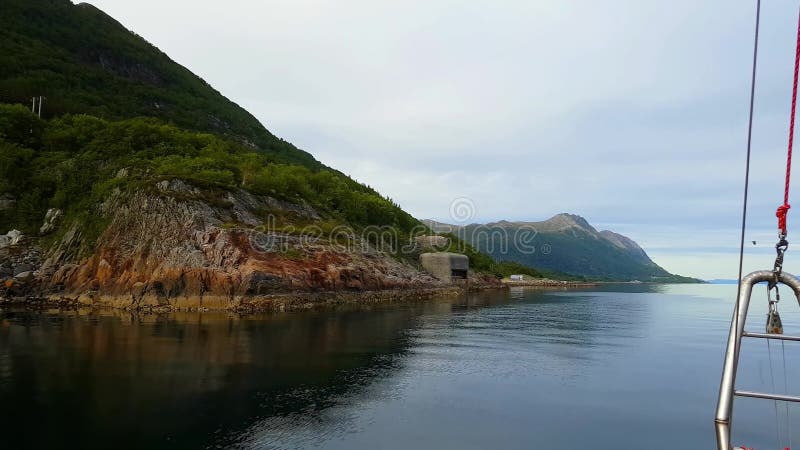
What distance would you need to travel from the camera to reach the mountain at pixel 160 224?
5816 centimetres

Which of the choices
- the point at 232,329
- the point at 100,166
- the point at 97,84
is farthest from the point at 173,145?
the point at 97,84

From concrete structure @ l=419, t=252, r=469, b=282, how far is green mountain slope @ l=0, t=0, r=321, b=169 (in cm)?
7800

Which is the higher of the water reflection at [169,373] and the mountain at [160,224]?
the mountain at [160,224]

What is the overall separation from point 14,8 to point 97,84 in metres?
42.7

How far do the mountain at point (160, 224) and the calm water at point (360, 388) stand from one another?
15236mm

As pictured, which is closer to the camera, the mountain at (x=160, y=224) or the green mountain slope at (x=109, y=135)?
the mountain at (x=160, y=224)

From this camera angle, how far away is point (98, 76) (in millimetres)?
144625

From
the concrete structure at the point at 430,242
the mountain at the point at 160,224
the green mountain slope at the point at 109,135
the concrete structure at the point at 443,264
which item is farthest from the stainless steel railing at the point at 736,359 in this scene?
the concrete structure at the point at 430,242

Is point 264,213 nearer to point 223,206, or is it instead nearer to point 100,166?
point 223,206

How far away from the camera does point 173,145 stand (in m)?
91.1

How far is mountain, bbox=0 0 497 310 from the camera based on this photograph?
191 feet

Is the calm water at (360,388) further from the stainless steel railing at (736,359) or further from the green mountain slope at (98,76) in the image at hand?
the green mountain slope at (98,76)

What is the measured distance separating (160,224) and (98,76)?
367 ft

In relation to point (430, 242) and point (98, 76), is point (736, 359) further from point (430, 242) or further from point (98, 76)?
point (98, 76)
